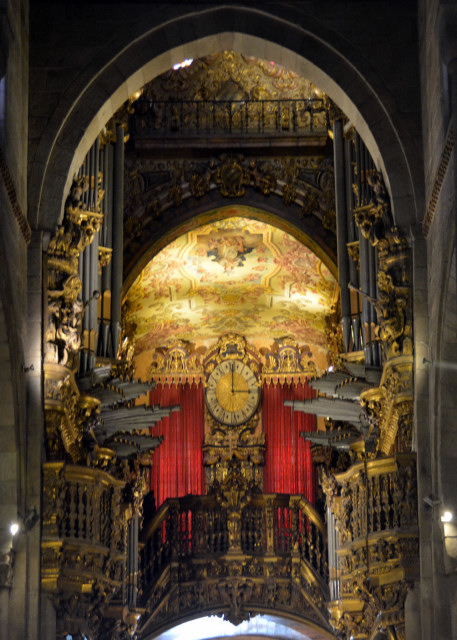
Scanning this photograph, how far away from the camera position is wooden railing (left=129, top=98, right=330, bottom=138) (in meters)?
28.3

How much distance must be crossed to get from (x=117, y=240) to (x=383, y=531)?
24.9 ft

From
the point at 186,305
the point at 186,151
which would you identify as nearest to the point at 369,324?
the point at 186,151

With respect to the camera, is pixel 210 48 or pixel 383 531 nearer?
pixel 383 531

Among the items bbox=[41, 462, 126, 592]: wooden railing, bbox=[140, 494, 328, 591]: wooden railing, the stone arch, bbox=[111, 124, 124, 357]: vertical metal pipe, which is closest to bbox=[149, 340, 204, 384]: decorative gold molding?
bbox=[140, 494, 328, 591]: wooden railing

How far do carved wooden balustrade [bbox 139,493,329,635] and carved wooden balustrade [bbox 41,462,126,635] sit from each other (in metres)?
8.54

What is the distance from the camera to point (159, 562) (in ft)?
99.3

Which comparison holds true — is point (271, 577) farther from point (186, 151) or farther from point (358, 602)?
point (186, 151)

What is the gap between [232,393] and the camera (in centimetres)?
3606

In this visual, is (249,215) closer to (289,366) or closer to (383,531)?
(289,366)

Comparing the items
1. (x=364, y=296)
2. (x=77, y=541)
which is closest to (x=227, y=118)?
(x=364, y=296)

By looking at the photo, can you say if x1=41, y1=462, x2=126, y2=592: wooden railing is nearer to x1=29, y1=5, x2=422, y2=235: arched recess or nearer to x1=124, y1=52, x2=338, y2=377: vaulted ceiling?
x1=29, y1=5, x2=422, y2=235: arched recess

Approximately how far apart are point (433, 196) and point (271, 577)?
13209mm

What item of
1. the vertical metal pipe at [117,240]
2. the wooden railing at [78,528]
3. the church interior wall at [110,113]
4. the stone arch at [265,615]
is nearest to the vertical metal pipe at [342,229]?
the vertical metal pipe at [117,240]

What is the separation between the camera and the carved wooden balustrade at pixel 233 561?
1174 inches
